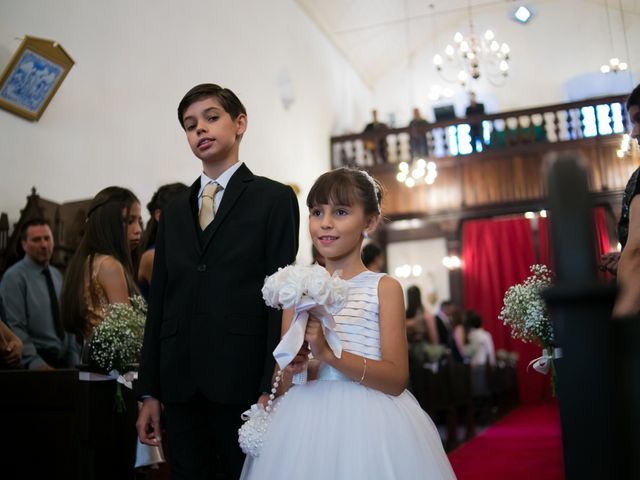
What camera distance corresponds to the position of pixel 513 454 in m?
5.44

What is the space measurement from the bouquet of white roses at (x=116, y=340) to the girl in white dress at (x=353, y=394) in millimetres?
1203

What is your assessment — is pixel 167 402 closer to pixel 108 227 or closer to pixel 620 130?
pixel 108 227

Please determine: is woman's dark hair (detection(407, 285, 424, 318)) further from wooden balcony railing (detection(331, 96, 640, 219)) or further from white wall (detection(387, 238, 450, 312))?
white wall (detection(387, 238, 450, 312))

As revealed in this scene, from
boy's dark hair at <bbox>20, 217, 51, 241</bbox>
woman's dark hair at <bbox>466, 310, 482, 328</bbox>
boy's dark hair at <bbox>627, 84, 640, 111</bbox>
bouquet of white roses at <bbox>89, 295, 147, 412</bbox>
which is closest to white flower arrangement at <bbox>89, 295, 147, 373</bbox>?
bouquet of white roses at <bbox>89, 295, 147, 412</bbox>

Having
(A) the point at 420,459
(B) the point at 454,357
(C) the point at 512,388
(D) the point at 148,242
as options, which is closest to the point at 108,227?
(D) the point at 148,242

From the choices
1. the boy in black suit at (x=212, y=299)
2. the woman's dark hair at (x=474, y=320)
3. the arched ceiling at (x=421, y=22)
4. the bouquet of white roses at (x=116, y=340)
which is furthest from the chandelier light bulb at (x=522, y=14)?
the boy in black suit at (x=212, y=299)

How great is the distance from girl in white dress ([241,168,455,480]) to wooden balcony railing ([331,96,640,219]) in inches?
345

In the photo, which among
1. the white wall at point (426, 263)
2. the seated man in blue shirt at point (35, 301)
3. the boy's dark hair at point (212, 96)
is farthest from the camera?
the white wall at point (426, 263)

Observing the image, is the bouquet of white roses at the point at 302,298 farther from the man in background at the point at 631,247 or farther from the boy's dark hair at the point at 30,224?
the boy's dark hair at the point at 30,224

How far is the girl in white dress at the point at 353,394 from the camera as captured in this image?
66.9 inches

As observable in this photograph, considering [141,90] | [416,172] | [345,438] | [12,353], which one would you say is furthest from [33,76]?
[416,172]

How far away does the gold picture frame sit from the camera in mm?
4699

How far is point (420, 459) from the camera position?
1729 mm

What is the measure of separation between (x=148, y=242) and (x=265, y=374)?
236 centimetres
